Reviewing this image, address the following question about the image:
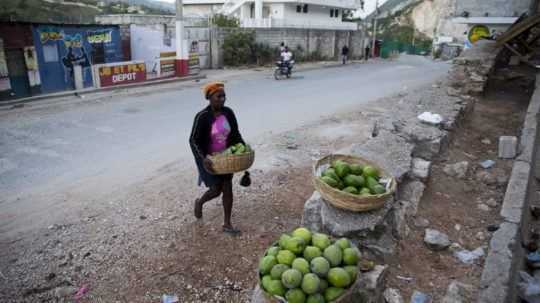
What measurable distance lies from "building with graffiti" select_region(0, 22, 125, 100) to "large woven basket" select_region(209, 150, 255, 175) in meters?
11.2

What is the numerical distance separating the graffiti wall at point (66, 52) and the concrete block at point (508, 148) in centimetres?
1326

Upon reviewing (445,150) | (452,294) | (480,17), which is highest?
(480,17)

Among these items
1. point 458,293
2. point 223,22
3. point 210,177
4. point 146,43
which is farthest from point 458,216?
point 223,22

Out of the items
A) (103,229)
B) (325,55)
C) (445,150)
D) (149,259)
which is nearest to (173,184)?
(103,229)

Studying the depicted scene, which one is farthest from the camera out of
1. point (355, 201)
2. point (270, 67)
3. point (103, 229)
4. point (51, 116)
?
point (270, 67)

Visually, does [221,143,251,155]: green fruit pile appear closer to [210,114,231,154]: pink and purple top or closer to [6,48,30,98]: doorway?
[210,114,231,154]: pink and purple top

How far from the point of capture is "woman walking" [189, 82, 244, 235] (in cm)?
391

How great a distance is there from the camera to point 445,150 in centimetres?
652

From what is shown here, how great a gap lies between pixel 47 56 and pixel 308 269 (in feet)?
45.5

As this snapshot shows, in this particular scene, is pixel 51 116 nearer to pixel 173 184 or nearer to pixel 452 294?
pixel 173 184

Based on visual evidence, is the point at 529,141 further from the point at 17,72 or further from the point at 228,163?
the point at 17,72

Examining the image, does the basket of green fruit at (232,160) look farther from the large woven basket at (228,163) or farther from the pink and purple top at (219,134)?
the pink and purple top at (219,134)

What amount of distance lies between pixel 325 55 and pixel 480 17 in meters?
14.3

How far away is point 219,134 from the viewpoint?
13.5 ft
